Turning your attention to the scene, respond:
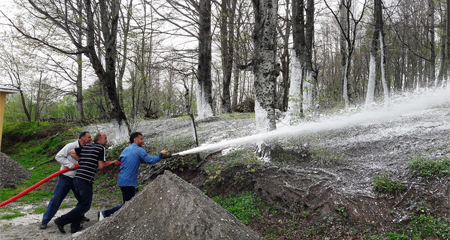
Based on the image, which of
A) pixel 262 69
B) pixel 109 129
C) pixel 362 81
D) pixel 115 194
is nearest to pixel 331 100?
pixel 262 69

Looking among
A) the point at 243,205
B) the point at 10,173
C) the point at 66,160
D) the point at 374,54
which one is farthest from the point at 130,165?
the point at 374,54

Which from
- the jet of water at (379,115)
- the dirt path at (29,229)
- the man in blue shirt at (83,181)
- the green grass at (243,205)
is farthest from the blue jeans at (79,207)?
the jet of water at (379,115)

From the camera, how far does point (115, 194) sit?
831 cm

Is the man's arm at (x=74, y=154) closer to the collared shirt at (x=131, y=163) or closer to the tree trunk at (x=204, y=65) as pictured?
the collared shirt at (x=131, y=163)

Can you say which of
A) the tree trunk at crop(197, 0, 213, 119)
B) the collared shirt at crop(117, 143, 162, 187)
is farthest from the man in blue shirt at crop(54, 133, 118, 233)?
the tree trunk at crop(197, 0, 213, 119)

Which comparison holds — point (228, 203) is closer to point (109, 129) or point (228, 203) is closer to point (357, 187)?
point (357, 187)

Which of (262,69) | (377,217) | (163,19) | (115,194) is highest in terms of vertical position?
(163,19)

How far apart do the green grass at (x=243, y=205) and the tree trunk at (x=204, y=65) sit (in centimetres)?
802

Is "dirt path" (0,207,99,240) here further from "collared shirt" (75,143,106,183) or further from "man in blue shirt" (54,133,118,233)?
"collared shirt" (75,143,106,183)

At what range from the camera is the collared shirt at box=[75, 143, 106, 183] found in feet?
17.2

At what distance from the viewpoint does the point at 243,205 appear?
6.04 m

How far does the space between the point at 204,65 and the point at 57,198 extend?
383 inches

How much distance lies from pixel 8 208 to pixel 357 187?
25.9 feet

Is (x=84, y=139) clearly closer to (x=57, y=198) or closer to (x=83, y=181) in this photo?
(x=83, y=181)
